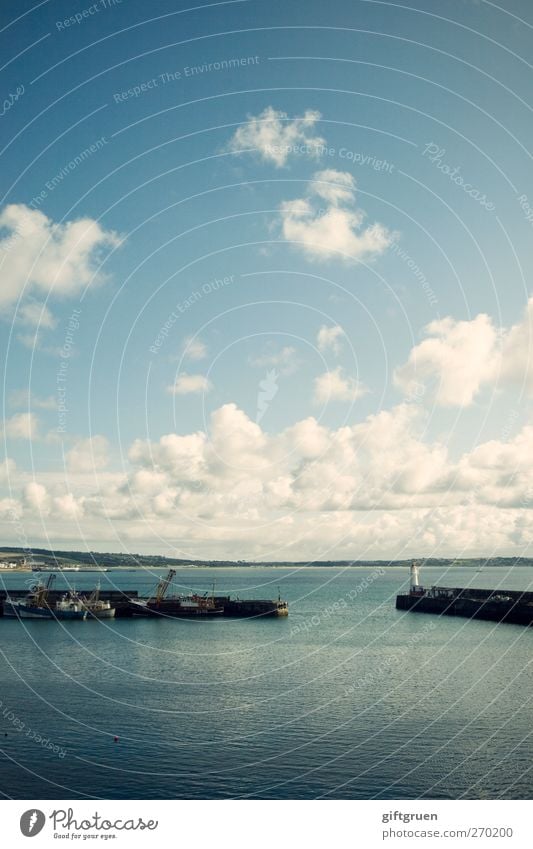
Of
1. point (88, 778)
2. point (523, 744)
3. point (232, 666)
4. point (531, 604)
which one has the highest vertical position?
point (531, 604)

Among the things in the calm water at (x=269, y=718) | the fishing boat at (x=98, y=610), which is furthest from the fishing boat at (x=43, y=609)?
the calm water at (x=269, y=718)

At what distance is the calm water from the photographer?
37344 mm

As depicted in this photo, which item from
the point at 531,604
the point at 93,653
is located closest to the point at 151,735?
the point at 93,653

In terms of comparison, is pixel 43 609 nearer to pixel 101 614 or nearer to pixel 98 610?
pixel 98 610

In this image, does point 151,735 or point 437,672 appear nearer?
point 151,735

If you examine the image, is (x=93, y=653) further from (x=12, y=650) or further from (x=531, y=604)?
(x=531, y=604)

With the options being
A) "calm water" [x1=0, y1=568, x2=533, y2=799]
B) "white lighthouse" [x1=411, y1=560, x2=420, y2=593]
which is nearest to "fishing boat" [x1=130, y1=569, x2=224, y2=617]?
"calm water" [x1=0, y1=568, x2=533, y2=799]

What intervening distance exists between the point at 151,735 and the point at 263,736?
24.6 feet

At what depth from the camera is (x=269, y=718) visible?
50.7 metres
